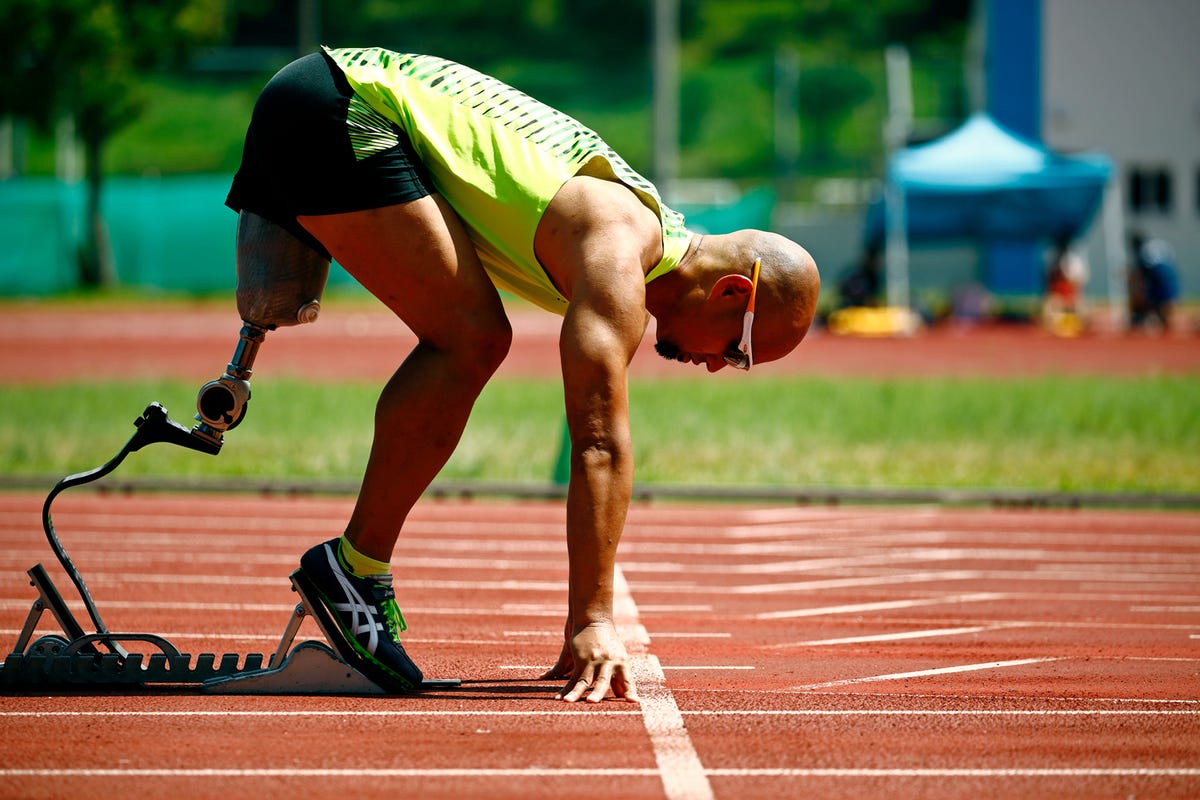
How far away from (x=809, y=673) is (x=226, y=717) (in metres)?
1.80

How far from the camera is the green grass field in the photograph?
1117 centimetres

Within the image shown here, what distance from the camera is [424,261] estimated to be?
4.43 meters

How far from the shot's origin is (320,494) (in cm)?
1009

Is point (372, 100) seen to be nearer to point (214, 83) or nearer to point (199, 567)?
point (199, 567)

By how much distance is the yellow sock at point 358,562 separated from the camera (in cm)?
457

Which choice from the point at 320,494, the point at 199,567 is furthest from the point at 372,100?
the point at 320,494

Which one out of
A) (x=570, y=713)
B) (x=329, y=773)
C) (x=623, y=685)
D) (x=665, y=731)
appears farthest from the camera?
(x=623, y=685)

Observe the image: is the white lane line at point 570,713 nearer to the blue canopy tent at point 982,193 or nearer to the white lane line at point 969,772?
the white lane line at point 969,772

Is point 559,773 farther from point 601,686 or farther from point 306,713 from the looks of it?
point 306,713

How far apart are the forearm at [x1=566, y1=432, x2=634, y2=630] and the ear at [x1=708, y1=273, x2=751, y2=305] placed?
55 cm

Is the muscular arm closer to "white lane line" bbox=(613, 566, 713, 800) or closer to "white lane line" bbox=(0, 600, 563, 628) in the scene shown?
"white lane line" bbox=(613, 566, 713, 800)

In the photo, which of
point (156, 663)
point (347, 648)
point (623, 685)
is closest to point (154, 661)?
point (156, 663)

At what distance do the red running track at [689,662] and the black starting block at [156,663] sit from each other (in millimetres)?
92

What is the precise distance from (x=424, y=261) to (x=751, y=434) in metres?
8.79
